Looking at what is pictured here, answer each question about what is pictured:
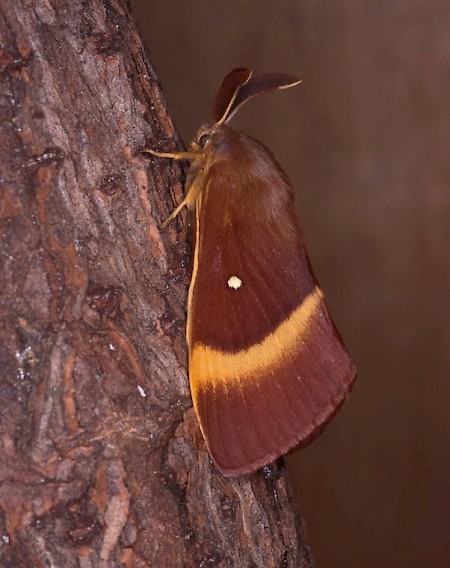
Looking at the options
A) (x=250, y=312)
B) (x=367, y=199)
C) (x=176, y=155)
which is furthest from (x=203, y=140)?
(x=367, y=199)

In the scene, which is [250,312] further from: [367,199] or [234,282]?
[367,199]

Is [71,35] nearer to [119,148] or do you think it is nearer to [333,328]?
[119,148]

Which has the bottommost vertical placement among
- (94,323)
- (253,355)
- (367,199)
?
(367,199)

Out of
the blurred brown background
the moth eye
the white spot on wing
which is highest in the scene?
the moth eye

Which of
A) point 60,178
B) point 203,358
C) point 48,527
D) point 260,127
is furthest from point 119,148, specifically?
point 260,127

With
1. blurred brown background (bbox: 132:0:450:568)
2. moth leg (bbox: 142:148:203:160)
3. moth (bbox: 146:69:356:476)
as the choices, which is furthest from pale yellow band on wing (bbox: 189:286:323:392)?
blurred brown background (bbox: 132:0:450:568)

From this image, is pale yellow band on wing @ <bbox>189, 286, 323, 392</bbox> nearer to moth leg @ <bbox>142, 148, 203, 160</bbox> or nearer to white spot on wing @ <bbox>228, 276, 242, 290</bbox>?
white spot on wing @ <bbox>228, 276, 242, 290</bbox>
